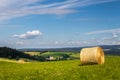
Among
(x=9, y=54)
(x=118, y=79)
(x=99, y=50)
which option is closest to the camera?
(x=118, y=79)

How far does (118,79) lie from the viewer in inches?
667

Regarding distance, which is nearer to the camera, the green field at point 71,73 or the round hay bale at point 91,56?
the green field at point 71,73

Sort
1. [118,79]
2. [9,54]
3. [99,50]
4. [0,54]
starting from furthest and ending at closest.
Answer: [9,54] → [0,54] → [99,50] → [118,79]

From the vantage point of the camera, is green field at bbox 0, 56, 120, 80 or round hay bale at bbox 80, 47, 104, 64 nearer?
green field at bbox 0, 56, 120, 80

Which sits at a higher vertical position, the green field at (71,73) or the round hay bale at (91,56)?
the round hay bale at (91,56)

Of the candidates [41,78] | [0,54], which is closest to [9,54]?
[0,54]

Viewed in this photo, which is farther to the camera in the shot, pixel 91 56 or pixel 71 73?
pixel 91 56

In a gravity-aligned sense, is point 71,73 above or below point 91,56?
below

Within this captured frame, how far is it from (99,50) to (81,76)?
1452 centimetres

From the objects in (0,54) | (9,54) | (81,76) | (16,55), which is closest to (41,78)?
(81,76)

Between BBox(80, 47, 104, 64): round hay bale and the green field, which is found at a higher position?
BBox(80, 47, 104, 64): round hay bale

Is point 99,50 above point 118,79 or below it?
above

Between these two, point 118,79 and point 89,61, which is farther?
point 89,61

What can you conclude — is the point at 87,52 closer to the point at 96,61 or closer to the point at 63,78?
the point at 96,61
